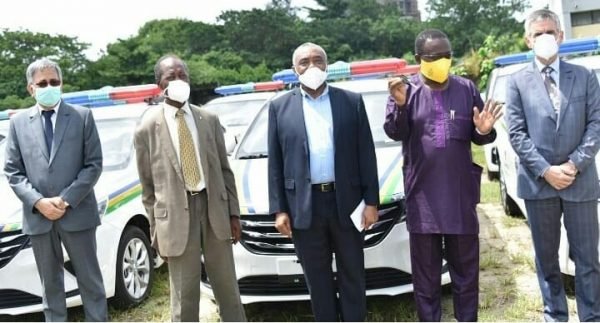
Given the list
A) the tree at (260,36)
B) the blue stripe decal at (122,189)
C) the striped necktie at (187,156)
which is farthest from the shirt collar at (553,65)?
the tree at (260,36)

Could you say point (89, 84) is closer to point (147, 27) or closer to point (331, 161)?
point (147, 27)

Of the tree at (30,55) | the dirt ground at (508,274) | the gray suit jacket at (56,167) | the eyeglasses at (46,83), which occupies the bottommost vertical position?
the dirt ground at (508,274)

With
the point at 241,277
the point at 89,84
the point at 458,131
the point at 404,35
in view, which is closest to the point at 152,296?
the point at 241,277

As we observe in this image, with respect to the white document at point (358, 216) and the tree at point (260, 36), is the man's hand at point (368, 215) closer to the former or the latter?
the white document at point (358, 216)

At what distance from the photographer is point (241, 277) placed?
4047 millimetres

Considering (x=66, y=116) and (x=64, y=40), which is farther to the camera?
(x=64, y=40)

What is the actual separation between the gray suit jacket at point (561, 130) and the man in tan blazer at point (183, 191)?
1.75 meters

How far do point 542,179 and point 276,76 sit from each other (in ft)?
14.5

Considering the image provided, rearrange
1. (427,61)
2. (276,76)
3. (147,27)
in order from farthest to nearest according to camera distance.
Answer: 1. (147,27)
2. (276,76)
3. (427,61)

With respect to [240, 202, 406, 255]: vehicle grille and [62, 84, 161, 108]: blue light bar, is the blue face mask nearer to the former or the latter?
[240, 202, 406, 255]: vehicle grille

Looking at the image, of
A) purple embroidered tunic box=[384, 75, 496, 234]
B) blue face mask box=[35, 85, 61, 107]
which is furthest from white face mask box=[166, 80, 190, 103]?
purple embroidered tunic box=[384, 75, 496, 234]

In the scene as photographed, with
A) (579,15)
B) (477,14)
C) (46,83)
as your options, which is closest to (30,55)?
(579,15)

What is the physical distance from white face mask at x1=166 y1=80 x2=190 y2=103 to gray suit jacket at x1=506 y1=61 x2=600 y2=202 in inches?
74.4

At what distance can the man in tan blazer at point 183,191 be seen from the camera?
10.9 ft
